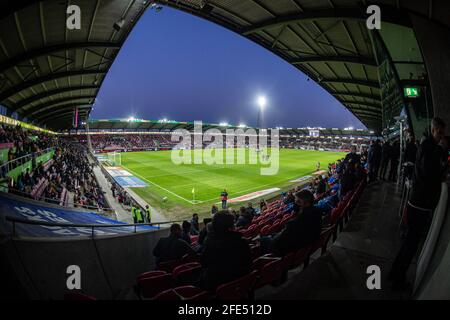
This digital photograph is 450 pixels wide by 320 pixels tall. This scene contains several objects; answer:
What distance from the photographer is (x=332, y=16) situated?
29.9 ft

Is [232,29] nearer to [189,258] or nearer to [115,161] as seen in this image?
[189,258]

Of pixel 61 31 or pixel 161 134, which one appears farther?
pixel 161 134

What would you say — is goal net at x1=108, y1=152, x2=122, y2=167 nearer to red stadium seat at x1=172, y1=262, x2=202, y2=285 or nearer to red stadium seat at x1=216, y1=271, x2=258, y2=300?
red stadium seat at x1=172, y1=262, x2=202, y2=285

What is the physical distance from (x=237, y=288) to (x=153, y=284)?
151 centimetres

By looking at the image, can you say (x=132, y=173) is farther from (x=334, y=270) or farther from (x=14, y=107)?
(x=334, y=270)

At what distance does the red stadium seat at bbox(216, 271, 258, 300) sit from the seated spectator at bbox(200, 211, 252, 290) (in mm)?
92

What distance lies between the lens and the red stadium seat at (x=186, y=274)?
347 centimetres

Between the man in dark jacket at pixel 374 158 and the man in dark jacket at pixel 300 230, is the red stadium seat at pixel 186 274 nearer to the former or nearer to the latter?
the man in dark jacket at pixel 300 230

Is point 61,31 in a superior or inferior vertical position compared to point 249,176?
superior

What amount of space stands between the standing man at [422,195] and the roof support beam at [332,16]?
6619mm

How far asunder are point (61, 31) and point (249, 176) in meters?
24.8

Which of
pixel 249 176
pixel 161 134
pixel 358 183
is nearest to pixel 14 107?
pixel 249 176

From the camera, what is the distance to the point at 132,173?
33812 millimetres
